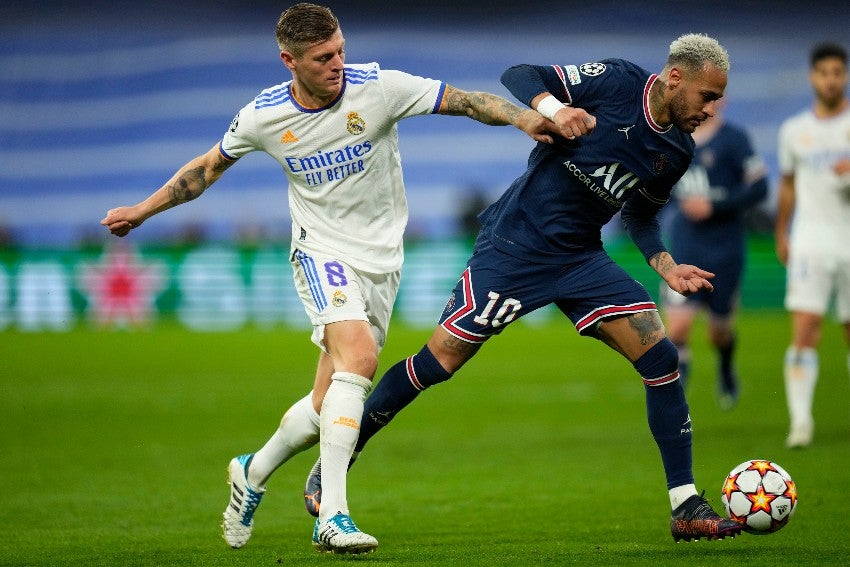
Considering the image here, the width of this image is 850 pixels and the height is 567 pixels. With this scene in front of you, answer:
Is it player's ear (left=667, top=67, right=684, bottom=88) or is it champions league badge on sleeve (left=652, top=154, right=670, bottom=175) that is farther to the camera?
champions league badge on sleeve (left=652, top=154, right=670, bottom=175)

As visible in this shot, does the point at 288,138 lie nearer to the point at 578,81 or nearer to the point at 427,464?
the point at 578,81

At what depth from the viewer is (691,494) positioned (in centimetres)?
587

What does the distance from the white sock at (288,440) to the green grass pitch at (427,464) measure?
0.35 m

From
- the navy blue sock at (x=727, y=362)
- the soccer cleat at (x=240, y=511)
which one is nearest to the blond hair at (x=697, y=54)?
the soccer cleat at (x=240, y=511)

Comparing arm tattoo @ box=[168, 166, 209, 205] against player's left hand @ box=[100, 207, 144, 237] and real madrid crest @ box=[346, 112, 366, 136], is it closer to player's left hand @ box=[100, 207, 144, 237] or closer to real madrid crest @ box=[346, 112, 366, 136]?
player's left hand @ box=[100, 207, 144, 237]

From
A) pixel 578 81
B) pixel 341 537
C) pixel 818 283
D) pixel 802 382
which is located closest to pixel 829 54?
pixel 818 283

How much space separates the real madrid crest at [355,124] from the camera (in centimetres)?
602

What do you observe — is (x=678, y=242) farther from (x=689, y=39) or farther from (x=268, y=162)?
(x=268, y=162)

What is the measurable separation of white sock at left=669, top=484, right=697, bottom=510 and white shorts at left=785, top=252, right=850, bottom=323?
418cm

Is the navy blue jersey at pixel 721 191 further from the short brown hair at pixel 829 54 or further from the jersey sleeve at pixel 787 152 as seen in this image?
the short brown hair at pixel 829 54

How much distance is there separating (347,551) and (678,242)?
6630 mm

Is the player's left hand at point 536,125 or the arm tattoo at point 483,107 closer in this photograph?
the player's left hand at point 536,125

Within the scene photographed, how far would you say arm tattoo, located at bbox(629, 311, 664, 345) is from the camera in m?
5.96

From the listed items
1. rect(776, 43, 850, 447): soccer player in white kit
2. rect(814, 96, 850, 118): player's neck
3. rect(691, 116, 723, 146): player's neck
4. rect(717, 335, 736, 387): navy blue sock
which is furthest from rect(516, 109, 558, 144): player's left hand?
rect(717, 335, 736, 387): navy blue sock
